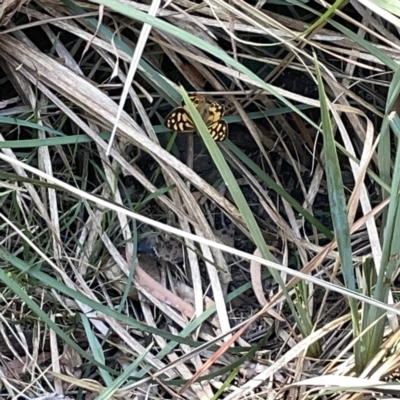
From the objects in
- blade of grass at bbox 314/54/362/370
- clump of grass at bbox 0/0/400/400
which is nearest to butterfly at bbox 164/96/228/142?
clump of grass at bbox 0/0/400/400

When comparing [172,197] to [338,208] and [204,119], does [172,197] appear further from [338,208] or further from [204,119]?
[338,208]

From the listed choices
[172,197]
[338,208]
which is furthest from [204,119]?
[338,208]

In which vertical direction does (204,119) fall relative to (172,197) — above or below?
above

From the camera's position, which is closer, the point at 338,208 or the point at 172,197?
the point at 338,208

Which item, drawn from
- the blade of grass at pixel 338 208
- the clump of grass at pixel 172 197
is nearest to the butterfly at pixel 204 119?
the clump of grass at pixel 172 197

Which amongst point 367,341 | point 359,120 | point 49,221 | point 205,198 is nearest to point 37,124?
point 49,221

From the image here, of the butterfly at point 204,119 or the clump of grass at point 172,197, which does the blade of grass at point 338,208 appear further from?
the butterfly at point 204,119

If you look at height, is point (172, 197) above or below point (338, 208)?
below

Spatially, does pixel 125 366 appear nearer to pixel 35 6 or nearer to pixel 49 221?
pixel 49 221
